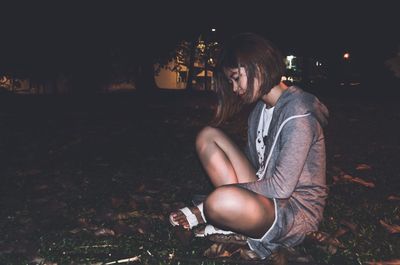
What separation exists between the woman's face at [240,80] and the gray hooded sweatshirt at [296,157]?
20 centimetres

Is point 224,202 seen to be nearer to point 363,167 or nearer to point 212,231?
point 212,231

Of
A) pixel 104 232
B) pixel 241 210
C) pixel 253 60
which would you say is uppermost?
pixel 253 60

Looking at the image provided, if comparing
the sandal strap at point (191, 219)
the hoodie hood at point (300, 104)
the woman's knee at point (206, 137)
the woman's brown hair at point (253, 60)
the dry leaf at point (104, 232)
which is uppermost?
the woman's brown hair at point (253, 60)

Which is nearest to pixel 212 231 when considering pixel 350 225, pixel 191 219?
pixel 191 219

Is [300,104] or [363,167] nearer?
[300,104]

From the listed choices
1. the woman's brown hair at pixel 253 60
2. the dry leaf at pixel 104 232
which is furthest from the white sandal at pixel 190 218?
the woman's brown hair at pixel 253 60

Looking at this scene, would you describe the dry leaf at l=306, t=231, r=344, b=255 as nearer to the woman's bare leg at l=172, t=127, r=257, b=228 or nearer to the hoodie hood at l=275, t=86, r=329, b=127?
the woman's bare leg at l=172, t=127, r=257, b=228

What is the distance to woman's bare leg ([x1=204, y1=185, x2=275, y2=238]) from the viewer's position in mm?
2719

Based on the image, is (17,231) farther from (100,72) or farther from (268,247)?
(100,72)

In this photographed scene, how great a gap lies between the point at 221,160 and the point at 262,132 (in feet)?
1.43

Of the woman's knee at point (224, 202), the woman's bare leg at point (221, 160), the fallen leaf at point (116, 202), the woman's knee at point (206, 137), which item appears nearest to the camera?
the woman's knee at point (224, 202)

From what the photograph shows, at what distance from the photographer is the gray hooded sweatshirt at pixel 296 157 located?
8.99ft

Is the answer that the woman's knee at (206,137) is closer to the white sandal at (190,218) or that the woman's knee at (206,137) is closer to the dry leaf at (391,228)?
the white sandal at (190,218)

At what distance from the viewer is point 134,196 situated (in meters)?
4.61
